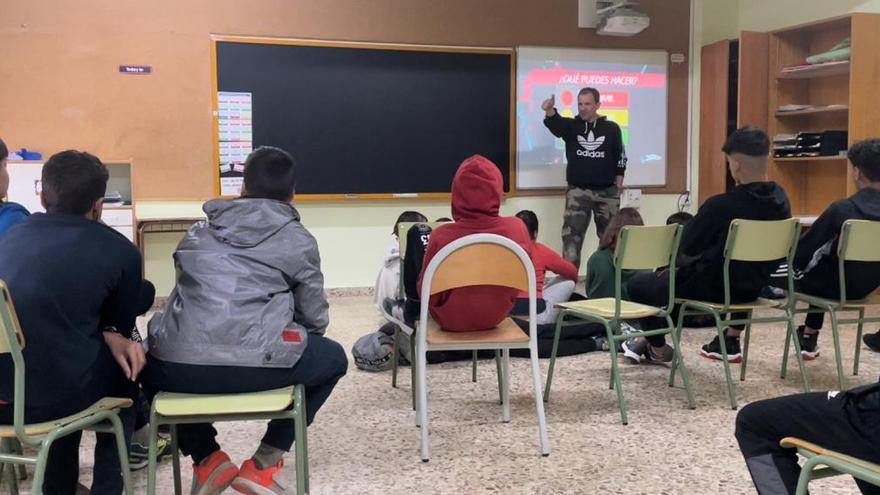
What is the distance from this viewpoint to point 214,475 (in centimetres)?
198

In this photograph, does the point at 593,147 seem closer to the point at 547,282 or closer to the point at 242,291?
the point at 547,282

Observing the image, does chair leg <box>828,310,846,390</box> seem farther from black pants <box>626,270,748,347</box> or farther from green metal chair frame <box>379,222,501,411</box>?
green metal chair frame <box>379,222,501,411</box>

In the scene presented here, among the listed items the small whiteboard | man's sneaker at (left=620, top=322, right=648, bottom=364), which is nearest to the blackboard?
the small whiteboard

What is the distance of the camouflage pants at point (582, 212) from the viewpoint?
607 centimetres

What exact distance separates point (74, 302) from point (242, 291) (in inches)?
15.2

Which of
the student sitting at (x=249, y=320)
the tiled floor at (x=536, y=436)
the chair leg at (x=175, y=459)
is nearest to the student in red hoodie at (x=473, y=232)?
the tiled floor at (x=536, y=436)

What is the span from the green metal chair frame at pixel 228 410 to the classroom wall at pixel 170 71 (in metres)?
4.00

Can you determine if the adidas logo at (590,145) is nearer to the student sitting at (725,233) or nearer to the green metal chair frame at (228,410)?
the student sitting at (725,233)

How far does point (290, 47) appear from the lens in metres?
5.66

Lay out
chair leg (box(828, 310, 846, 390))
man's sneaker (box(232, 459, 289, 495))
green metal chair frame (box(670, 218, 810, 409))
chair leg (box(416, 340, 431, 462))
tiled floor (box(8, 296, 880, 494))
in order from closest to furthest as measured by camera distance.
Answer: man's sneaker (box(232, 459, 289, 495)) → tiled floor (box(8, 296, 880, 494)) → chair leg (box(416, 340, 431, 462)) → green metal chair frame (box(670, 218, 810, 409)) → chair leg (box(828, 310, 846, 390))

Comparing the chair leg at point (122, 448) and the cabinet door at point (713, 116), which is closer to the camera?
the chair leg at point (122, 448)

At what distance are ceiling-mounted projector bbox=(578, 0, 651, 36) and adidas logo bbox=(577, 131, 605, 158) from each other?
3.16ft

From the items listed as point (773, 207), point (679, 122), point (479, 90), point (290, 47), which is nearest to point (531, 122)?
point (479, 90)

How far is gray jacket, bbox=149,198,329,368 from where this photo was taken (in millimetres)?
1812
